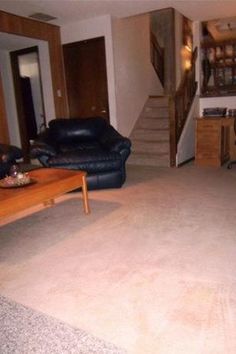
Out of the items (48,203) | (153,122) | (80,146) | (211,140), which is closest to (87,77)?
(153,122)

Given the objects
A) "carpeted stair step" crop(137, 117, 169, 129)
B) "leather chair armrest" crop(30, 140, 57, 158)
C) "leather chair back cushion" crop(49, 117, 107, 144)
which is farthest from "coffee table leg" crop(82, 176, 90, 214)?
"carpeted stair step" crop(137, 117, 169, 129)

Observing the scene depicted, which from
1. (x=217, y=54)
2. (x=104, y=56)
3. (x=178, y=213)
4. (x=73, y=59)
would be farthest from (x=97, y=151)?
(x=217, y=54)

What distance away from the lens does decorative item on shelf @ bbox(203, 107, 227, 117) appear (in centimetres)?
505

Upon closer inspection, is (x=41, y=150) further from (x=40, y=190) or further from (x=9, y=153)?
(x=40, y=190)

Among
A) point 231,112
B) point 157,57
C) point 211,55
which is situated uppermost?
point 157,57

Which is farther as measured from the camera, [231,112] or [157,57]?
[157,57]

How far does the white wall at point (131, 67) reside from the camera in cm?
531

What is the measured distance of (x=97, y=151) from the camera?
12.8 feet

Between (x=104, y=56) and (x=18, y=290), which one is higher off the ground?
(x=104, y=56)

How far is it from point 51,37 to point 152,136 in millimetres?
2519

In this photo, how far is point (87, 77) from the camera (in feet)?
18.0

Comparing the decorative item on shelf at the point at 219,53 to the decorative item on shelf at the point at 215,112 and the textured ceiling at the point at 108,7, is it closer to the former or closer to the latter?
the textured ceiling at the point at 108,7

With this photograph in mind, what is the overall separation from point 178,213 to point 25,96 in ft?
15.1

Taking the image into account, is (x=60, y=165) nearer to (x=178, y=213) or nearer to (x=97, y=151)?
(x=97, y=151)
